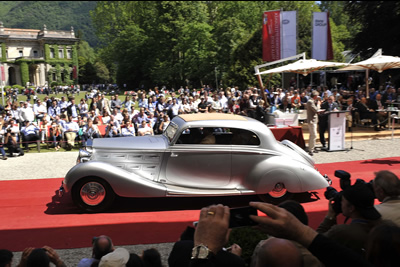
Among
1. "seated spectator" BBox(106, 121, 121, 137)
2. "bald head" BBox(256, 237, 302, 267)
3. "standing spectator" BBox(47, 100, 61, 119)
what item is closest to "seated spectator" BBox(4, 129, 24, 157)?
"seated spectator" BBox(106, 121, 121, 137)

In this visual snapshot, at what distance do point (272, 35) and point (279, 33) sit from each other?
50cm

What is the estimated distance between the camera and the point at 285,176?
25.0ft

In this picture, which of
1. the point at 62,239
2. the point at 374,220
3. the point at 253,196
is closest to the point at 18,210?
the point at 62,239

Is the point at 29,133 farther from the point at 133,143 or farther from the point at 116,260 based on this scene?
the point at 116,260

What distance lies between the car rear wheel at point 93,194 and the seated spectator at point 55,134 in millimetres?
8076

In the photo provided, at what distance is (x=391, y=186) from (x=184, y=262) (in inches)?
104

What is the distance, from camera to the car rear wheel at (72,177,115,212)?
7316mm

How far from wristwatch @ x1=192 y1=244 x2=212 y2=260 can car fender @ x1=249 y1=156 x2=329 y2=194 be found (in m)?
5.72

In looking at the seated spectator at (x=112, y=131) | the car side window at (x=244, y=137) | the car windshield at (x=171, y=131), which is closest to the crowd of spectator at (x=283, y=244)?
the car side window at (x=244, y=137)

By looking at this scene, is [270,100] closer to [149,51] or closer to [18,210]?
[18,210]

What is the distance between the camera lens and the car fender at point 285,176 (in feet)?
24.8

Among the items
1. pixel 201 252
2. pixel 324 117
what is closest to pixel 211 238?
pixel 201 252

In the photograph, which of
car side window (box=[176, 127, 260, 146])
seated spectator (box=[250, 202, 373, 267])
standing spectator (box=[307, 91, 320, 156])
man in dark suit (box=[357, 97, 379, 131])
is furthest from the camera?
man in dark suit (box=[357, 97, 379, 131])

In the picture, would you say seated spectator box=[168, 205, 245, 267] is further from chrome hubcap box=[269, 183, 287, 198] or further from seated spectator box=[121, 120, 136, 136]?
seated spectator box=[121, 120, 136, 136]
